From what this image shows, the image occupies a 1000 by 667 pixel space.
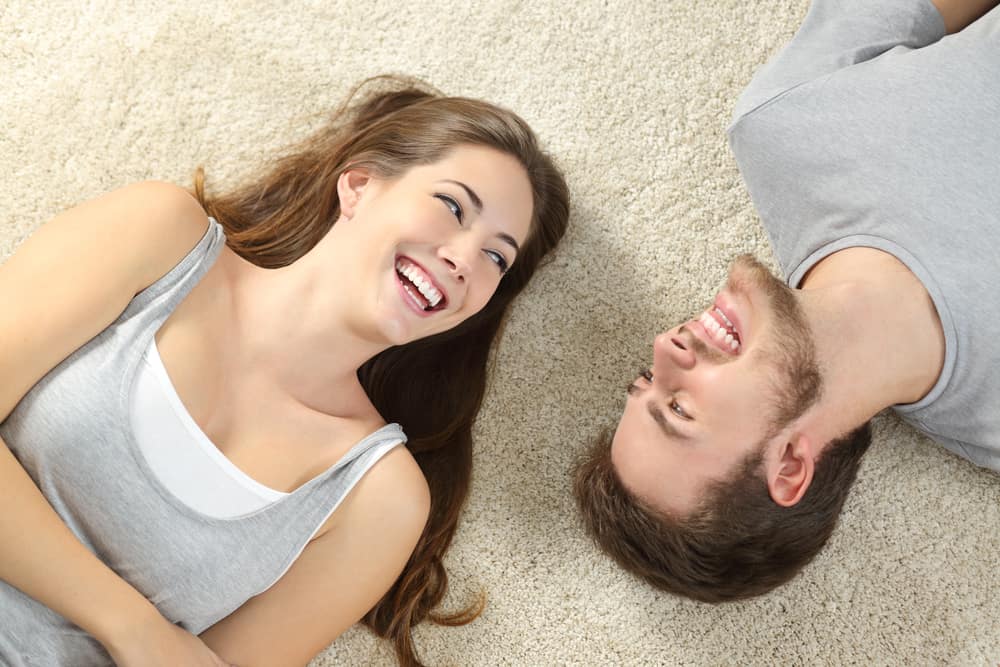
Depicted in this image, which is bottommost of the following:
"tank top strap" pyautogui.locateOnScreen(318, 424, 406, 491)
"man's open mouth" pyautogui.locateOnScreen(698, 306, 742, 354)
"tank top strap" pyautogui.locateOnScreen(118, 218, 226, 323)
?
"man's open mouth" pyautogui.locateOnScreen(698, 306, 742, 354)

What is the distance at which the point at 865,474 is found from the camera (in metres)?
2.06

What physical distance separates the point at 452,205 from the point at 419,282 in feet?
0.57

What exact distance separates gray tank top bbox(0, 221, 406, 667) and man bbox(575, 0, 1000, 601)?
73 cm

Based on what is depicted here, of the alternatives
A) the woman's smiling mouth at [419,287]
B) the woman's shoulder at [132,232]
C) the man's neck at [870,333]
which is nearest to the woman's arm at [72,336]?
the woman's shoulder at [132,232]

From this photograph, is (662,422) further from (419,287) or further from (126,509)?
(126,509)

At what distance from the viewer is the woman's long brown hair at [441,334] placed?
1908 mm

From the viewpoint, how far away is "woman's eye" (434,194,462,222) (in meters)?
1.66

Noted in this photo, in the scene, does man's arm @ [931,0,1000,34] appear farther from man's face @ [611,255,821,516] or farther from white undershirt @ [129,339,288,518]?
white undershirt @ [129,339,288,518]

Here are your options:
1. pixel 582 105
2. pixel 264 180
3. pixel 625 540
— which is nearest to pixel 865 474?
pixel 625 540

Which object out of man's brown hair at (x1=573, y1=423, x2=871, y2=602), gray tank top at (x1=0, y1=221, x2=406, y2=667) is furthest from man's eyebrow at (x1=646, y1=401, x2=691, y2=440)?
gray tank top at (x1=0, y1=221, x2=406, y2=667)

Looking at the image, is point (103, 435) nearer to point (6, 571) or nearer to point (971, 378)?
point (6, 571)

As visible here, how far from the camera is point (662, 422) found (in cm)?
166

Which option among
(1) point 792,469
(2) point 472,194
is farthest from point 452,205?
(1) point 792,469

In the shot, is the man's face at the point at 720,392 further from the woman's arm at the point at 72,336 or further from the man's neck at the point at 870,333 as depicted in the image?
the woman's arm at the point at 72,336
